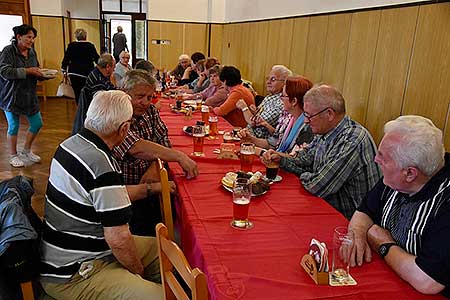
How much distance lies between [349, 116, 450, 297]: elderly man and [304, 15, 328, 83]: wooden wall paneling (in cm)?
307

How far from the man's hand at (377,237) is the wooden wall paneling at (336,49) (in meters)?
2.64

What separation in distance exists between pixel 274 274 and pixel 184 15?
28.8 feet

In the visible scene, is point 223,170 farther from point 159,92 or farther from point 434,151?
point 159,92

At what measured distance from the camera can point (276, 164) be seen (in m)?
2.38

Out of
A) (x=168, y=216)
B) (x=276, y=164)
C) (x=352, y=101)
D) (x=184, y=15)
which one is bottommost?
(x=168, y=216)

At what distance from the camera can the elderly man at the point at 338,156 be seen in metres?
2.14

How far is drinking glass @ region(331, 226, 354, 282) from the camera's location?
1362mm

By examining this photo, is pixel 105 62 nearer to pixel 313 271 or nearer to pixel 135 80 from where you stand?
pixel 135 80

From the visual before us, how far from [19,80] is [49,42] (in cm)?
552

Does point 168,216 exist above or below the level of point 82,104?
below

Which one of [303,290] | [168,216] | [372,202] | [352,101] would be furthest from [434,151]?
[352,101]

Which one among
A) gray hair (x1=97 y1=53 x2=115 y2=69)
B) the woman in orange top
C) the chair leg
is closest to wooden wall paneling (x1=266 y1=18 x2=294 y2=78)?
the woman in orange top

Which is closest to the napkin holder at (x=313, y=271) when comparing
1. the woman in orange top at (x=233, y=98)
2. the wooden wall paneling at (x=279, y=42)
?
the woman in orange top at (x=233, y=98)

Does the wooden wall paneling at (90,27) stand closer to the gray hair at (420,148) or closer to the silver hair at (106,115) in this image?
the silver hair at (106,115)
